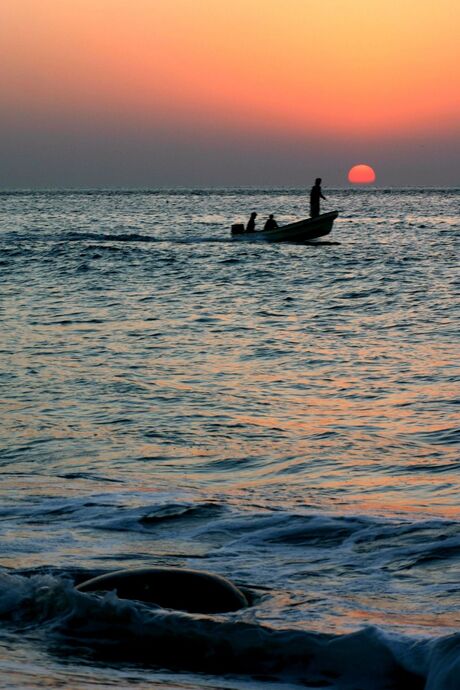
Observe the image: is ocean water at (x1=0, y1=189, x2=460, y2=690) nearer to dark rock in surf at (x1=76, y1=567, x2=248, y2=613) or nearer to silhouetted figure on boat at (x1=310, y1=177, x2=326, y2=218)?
dark rock in surf at (x1=76, y1=567, x2=248, y2=613)

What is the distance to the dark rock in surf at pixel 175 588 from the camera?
573cm

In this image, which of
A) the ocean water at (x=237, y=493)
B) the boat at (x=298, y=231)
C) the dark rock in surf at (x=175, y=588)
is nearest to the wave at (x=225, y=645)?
the ocean water at (x=237, y=493)

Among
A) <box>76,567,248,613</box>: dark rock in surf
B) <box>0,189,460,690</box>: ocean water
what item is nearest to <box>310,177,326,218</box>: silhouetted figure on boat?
<box>0,189,460,690</box>: ocean water

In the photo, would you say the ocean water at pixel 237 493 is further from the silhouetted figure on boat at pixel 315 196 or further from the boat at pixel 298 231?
the boat at pixel 298 231

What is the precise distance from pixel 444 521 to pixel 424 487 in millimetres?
1081

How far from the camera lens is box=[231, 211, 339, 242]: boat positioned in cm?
4284

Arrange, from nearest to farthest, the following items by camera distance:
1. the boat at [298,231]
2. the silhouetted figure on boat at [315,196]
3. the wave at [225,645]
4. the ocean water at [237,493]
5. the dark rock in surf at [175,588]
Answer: the wave at [225,645], the ocean water at [237,493], the dark rock in surf at [175,588], the silhouetted figure on boat at [315,196], the boat at [298,231]

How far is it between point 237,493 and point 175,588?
2687mm

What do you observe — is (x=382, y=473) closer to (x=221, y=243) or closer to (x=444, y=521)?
(x=444, y=521)

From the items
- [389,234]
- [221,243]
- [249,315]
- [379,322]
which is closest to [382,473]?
[379,322]

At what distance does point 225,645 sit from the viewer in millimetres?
5262

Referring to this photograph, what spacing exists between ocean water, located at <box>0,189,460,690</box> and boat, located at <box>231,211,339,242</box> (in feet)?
70.7

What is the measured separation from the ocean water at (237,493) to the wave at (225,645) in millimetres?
12

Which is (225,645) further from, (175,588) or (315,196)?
(315,196)
